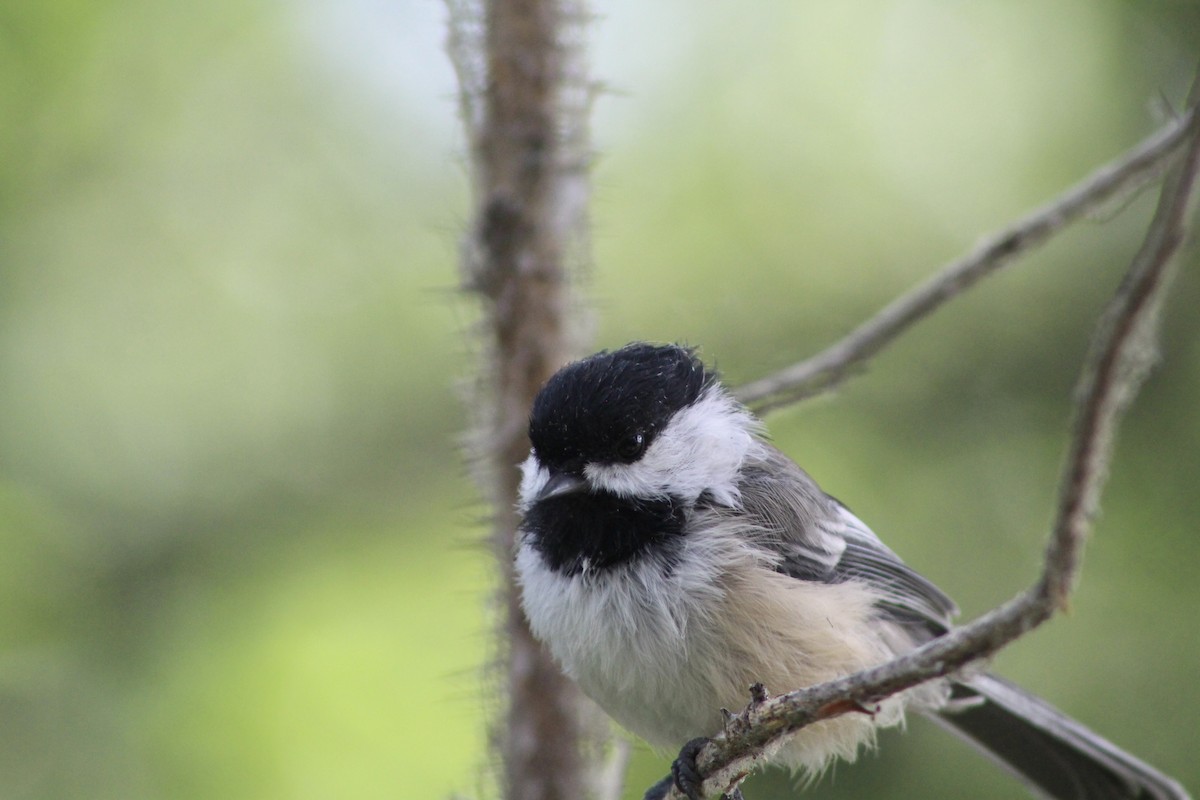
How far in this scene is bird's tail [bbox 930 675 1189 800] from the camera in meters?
2.15

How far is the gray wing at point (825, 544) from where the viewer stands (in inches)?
78.7

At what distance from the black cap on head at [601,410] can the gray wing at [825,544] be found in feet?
0.81

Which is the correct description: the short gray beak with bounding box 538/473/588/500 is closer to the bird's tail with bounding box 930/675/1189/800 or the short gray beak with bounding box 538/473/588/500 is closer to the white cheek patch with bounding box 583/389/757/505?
the white cheek patch with bounding box 583/389/757/505

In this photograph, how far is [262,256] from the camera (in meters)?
3.35

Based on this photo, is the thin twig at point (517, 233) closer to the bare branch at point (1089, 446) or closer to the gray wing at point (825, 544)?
the gray wing at point (825, 544)

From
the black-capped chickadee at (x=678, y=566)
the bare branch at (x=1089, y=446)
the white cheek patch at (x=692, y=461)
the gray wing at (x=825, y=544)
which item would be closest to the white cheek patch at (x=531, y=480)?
the black-capped chickadee at (x=678, y=566)

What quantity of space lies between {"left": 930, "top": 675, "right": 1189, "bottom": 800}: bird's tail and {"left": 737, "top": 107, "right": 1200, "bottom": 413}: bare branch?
27.9 inches

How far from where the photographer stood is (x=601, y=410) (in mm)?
1828

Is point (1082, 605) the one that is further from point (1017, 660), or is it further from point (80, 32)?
point (80, 32)

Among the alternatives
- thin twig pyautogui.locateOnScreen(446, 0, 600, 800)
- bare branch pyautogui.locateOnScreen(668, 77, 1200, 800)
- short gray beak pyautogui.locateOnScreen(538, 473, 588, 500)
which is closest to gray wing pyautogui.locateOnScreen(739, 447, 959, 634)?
short gray beak pyautogui.locateOnScreen(538, 473, 588, 500)

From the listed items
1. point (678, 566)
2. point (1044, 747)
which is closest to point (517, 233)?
point (678, 566)

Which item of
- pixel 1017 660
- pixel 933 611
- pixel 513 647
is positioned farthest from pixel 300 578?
pixel 1017 660

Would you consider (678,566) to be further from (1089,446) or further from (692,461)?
(1089,446)

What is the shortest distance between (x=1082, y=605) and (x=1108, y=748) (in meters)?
0.41
